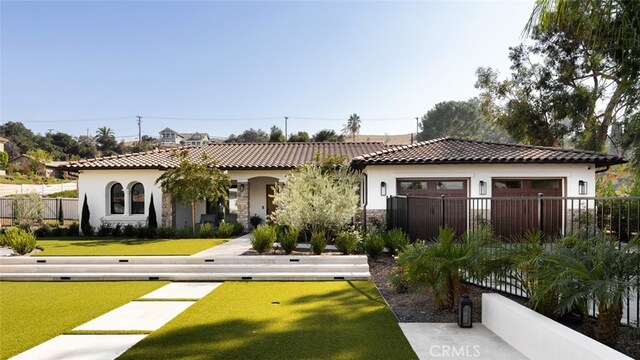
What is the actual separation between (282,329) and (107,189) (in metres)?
16.0

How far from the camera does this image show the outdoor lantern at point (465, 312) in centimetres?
520

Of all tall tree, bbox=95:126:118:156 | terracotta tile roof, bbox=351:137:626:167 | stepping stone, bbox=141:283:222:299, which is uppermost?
tall tree, bbox=95:126:118:156

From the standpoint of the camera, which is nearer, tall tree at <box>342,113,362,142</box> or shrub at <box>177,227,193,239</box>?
shrub at <box>177,227,193,239</box>

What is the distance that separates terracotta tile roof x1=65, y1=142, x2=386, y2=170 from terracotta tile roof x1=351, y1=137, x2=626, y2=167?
4640 millimetres

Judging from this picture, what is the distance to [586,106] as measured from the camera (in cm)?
2023

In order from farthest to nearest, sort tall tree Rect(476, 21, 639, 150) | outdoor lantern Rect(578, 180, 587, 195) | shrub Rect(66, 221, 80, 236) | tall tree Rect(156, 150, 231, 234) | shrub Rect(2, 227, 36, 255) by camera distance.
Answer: tall tree Rect(476, 21, 639, 150)
shrub Rect(66, 221, 80, 236)
tall tree Rect(156, 150, 231, 234)
outdoor lantern Rect(578, 180, 587, 195)
shrub Rect(2, 227, 36, 255)

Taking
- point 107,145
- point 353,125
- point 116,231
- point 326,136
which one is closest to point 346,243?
point 116,231

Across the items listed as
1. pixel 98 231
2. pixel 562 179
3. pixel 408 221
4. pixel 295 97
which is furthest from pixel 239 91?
pixel 562 179

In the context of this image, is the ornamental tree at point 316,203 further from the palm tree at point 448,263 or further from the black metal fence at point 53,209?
the black metal fence at point 53,209

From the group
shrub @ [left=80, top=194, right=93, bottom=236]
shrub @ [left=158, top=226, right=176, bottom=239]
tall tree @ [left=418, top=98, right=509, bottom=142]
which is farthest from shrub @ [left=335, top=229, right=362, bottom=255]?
tall tree @ [left=418, top=98, right=509, bottom=142]

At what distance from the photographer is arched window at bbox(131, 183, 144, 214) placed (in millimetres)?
17719

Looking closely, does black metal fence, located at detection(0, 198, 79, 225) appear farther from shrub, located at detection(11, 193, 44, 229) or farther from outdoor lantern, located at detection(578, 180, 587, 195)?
outdoor lantern, located at detection(578, 180, 587, 195)

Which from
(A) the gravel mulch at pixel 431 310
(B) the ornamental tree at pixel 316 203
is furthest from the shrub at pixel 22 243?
(A) the gravel mulch at pixel 431 310

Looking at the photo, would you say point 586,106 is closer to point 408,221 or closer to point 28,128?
point 408,221
